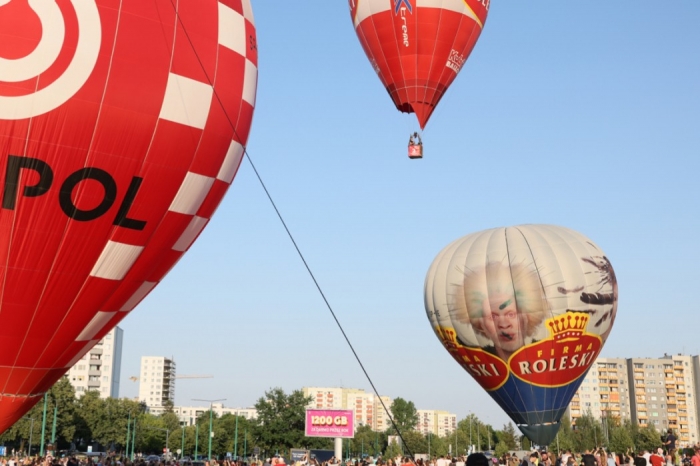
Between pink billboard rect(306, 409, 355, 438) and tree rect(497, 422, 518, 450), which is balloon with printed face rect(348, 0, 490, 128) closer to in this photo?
pink billboard rect(306, 409, 355, 438)

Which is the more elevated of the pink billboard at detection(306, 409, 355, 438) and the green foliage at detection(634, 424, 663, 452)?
the pink billboard at detection(306, 409, 355, 438)

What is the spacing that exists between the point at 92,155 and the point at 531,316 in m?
19.8

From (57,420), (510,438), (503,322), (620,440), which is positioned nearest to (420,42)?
(503,322)

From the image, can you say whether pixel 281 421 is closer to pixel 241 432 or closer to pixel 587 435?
pixel 241 432

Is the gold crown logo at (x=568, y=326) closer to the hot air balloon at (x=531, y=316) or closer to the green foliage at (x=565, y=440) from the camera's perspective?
the hot air balloon at (x=531, y=316)

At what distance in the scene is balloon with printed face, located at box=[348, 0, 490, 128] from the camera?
27781 mm

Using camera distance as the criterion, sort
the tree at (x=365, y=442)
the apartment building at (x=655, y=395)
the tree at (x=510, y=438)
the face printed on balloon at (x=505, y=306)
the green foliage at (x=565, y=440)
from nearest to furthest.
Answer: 1. the face printed on balloon at (x=505, y=306)
2. the green foliage at (x=565, y=440)
3. the tree at (x=510, y=438)
4. the tree at (x=365, y=442)
5. the apartment building at (x=655, y=395)

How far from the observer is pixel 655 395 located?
145 m

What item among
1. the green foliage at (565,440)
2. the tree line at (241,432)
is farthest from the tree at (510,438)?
the green foliage at (565,440)

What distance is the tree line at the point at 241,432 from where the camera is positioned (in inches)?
2931

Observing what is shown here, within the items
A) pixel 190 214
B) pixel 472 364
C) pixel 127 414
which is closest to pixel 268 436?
pixel 127 414

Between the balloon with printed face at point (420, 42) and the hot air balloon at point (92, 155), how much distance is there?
12946 millimetres

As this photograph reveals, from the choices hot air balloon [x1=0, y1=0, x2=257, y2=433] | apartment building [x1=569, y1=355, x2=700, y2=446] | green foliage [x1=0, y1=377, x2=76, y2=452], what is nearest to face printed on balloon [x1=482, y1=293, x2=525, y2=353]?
hot air balloon [x1=0, y1=0, x2=257, y2=433]

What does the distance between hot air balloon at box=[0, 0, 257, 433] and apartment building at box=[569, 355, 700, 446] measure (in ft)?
449
